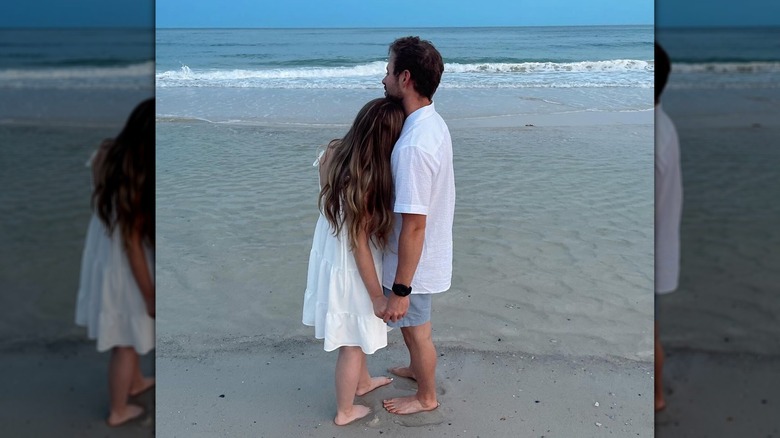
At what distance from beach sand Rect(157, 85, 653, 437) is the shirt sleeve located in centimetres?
97

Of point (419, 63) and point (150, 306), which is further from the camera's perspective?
point (419, 63)

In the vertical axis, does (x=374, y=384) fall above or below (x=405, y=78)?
below

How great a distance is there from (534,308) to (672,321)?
364cm

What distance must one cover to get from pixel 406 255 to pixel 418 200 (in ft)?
0.68

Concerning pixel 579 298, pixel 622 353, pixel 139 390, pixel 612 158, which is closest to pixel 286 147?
pixel 612 158

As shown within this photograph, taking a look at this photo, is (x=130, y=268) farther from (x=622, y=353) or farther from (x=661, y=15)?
(x=622, y=353)

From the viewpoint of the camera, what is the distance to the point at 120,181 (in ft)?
2.31

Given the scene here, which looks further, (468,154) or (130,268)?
(468,154)

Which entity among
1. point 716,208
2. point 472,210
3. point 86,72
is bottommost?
point 472,210

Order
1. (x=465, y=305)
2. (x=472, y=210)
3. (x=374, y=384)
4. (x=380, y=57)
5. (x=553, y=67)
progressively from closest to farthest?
(x=374, y=384) < (x=465, y=305) < (x=472, y=210) < (x=553, y=67) < (x=380, y=57)

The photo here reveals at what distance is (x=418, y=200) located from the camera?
2.52 m

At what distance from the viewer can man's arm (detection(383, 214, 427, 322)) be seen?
256cm

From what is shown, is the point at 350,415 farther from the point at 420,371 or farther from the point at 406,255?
the point at 406,255

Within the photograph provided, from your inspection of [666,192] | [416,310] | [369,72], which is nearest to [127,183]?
[666,192]
